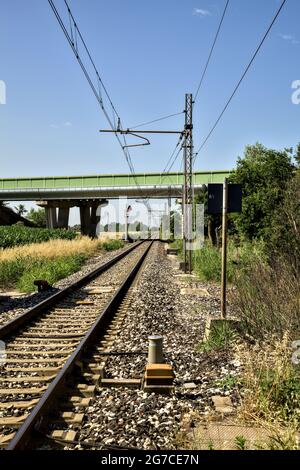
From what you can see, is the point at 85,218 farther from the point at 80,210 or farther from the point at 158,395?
the point at 158,395

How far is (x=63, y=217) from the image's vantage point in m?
58.4

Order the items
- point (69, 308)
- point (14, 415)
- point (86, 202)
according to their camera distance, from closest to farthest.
Result: point (14, 415) → point (69, 308) → point (86, 202)

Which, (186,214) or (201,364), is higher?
(186,214)

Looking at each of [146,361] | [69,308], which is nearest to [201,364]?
[146,361]

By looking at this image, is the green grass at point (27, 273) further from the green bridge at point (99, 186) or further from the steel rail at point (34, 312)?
the green bridge at point (99, 186)

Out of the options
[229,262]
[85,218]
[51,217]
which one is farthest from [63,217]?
[229,262]

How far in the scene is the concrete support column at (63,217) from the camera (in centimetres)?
5797

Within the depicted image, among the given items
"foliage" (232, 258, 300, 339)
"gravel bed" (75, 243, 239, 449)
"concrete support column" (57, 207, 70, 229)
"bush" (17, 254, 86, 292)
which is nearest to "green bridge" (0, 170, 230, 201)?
"concrete support column" (57, 207, 70, 229)

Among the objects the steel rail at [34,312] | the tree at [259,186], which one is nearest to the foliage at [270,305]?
the steel rail at [34,312]

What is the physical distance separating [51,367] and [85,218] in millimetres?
54857

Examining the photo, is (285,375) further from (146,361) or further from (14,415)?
(14,415)

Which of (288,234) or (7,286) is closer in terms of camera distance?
(288,234)
